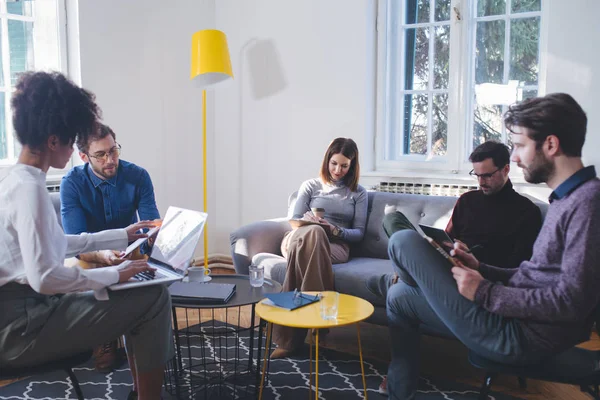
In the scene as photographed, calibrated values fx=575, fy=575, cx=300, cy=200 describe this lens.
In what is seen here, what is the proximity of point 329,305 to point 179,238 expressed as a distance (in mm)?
613

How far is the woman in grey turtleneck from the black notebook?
51 cm

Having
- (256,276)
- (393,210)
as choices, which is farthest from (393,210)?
(256,276)

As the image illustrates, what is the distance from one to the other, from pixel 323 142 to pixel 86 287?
8.82ft

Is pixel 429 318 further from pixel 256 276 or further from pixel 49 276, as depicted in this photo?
pixel 49 276

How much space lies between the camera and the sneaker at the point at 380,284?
2.67 m

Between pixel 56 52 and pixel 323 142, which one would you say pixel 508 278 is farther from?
pixel 56 52

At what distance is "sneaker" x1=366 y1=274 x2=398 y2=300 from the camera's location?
2.67 m

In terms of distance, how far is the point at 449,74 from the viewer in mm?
3766

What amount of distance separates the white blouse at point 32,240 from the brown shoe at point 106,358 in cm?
110

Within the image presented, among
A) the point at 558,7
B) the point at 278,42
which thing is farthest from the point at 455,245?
the point at 278,42

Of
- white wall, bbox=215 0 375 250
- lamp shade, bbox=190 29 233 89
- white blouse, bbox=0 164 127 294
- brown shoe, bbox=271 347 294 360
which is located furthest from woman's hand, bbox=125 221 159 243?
white wall, bbox=215 0 375 250

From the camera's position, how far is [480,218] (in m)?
2.59

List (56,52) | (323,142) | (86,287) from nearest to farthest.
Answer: (86,287) → (56,52) → (323,142)

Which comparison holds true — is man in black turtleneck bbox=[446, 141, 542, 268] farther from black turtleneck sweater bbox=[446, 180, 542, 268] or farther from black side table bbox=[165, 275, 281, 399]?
black side table bbox=[165, 275, 281, 399]
